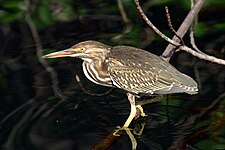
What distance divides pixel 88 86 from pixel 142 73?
132 centimetres

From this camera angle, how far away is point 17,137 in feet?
16.4

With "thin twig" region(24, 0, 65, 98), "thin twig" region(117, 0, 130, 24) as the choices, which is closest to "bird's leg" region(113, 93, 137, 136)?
"thin twig" region(24, 0, 65, 98)

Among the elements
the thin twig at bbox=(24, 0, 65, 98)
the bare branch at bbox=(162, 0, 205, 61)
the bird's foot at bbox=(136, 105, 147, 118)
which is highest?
the bare branch at bbox=(162, 0, 205, 61)

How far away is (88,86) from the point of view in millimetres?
5914

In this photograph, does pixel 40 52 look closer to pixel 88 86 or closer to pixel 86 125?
pixel 88 86

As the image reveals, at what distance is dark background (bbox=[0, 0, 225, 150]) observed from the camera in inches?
194

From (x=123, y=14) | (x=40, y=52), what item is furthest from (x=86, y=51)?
(x=123, y=14)

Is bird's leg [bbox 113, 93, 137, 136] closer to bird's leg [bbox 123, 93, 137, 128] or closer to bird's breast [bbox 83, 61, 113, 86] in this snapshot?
bird's leg [bbox 123, 93, 137, 128]

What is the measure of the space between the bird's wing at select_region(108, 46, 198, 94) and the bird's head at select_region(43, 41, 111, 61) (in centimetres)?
8

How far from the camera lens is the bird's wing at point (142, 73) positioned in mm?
4555

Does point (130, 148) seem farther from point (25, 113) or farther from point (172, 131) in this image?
point (25, 113)

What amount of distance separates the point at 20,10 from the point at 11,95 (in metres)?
2.57

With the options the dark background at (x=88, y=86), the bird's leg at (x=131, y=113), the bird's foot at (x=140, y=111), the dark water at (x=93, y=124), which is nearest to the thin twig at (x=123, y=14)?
the dark background at (x=88, y=86)

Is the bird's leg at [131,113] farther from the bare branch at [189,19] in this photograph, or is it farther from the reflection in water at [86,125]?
the bare branch at [189,19]
